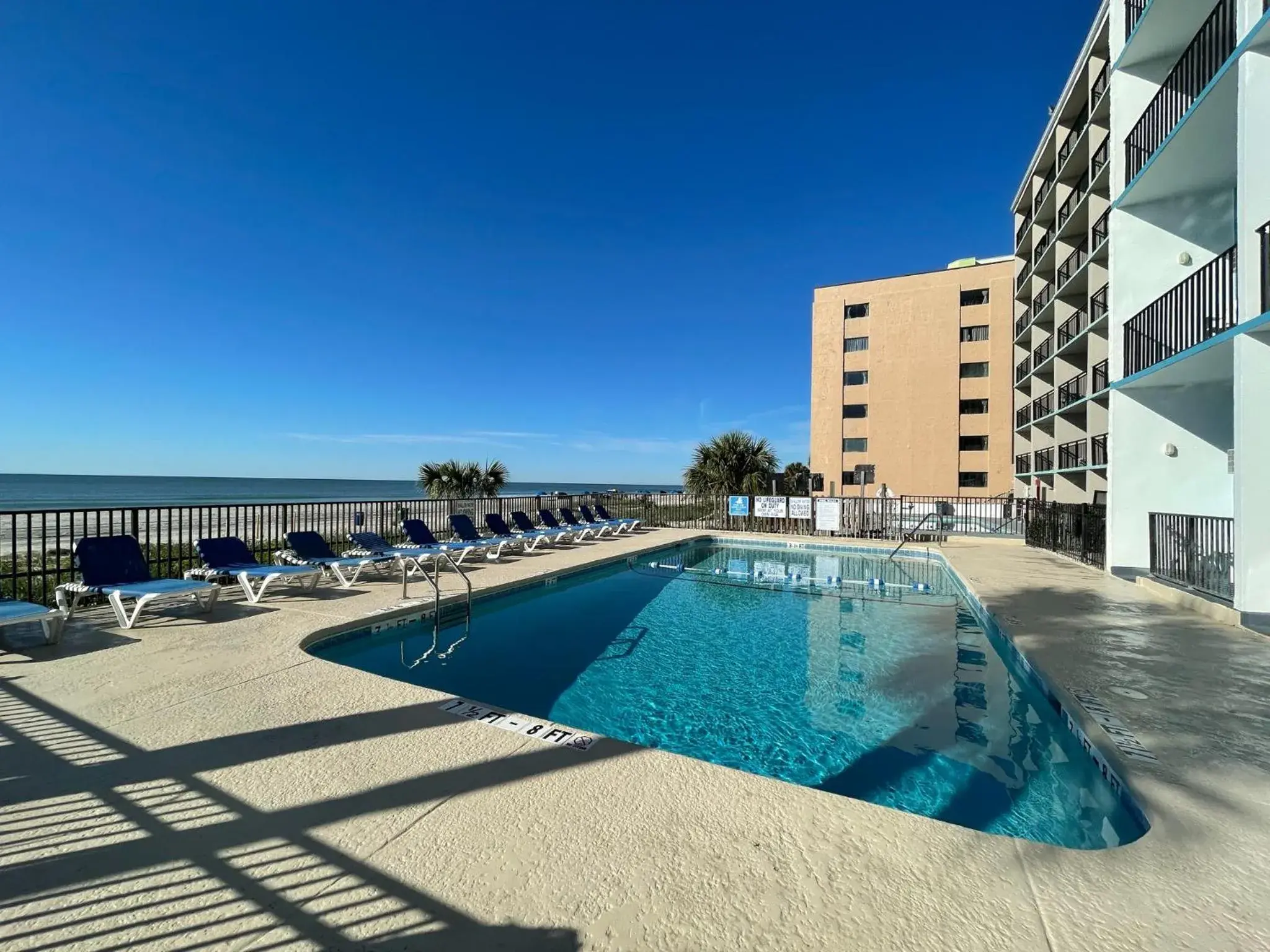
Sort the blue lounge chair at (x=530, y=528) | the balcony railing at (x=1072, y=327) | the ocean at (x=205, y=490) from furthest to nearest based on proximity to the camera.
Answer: the ocean at (x=205, y=490) < the balcony railing at (x=1072, y=327) < the blue lounge chair at (x=530, y=528)

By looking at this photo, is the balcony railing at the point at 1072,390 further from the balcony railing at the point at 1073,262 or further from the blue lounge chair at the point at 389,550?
the blue lounge chair at the point at 389,550

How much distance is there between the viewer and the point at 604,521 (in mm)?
16469

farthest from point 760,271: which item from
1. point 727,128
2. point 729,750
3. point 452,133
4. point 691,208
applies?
point 729,750

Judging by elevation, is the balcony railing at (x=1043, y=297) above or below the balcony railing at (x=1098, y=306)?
above

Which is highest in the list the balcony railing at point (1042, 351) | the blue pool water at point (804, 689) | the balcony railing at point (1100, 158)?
the balcony railing at point (1100, 158)

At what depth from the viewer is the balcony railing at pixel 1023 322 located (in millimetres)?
23734

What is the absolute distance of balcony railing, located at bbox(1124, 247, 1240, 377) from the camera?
7711 mm

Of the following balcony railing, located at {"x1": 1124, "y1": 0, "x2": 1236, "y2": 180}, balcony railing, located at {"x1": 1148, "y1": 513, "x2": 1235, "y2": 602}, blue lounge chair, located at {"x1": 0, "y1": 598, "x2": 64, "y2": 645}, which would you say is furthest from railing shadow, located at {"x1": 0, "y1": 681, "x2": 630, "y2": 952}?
balcony railing, located at {"x1": 1124, "y1": 0, "x2": 1236, "y2": 180}

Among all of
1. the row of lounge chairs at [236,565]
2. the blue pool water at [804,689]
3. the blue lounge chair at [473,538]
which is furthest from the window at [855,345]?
the blue lounge chair at [473,538]

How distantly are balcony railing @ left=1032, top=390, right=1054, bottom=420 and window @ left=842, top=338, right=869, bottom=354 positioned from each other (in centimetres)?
1027

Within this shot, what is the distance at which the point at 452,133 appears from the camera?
13094 millimetres

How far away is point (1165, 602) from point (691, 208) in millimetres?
15619

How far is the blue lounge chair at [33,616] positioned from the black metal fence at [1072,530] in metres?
14.9

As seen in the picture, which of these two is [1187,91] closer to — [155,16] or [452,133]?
[452,133]
